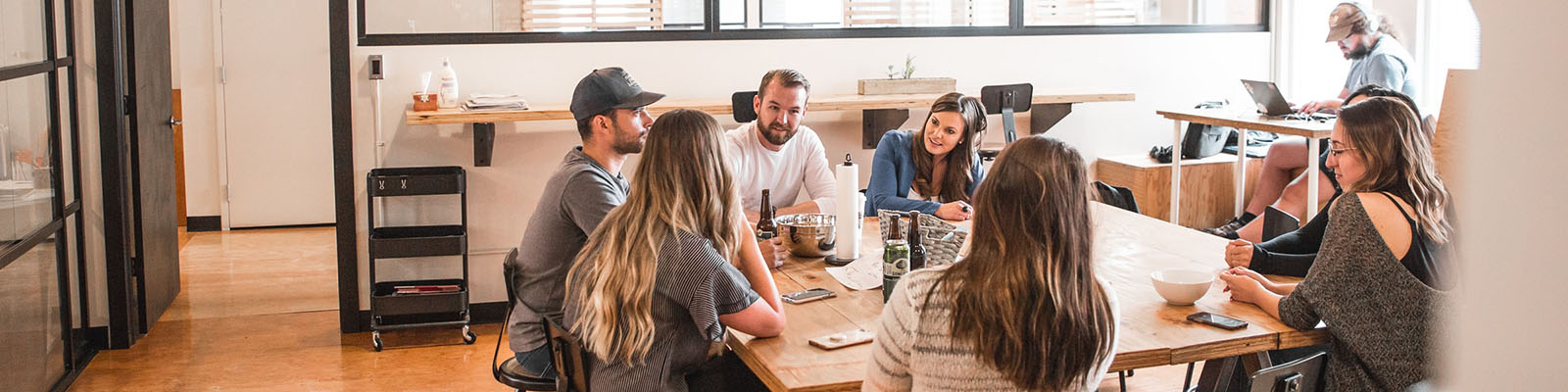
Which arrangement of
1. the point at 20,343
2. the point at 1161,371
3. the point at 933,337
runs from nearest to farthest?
the point at 933,337, the point at 20,343, the point at 1161,371

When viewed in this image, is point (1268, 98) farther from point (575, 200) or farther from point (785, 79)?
point (575, 200)

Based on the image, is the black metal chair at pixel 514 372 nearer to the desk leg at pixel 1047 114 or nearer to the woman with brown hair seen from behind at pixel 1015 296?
the woman with brown hair seen from behind at pixel 1015 296

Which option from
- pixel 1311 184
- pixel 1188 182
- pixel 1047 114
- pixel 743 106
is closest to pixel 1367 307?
pixel 743 106

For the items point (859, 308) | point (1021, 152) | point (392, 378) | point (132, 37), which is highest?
point (132, 37)

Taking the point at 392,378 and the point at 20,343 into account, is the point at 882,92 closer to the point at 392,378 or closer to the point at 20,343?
the point at 392,378

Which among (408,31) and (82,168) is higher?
(408,31)

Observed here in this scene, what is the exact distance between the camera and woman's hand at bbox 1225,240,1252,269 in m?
2.86

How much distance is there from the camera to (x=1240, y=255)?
9.42 feet

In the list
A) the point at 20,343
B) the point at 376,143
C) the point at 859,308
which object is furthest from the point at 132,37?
the point at 859,308

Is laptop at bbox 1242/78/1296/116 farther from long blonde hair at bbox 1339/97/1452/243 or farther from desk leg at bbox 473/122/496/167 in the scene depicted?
desk leg at bbox 473/122/496/167

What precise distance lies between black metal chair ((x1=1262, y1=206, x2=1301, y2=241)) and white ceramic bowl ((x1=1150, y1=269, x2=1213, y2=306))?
944 mm

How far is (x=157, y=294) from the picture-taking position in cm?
525

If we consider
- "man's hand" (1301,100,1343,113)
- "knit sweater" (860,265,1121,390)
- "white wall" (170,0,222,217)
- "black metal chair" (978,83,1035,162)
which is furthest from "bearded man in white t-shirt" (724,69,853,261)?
"white wall" (170,0,222,217)

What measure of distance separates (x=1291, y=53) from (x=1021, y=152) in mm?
4768
